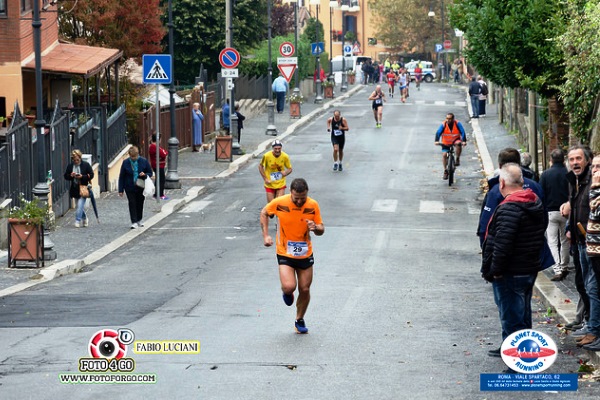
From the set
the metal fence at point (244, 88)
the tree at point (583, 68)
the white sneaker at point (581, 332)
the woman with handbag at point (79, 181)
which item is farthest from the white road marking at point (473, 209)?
the metal fence at point (244, 88)

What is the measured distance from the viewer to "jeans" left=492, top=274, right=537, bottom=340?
10984 mm

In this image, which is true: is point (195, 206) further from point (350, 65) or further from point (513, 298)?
point (350, 65)

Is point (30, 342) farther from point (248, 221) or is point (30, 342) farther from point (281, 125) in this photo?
A: point (281, 125)

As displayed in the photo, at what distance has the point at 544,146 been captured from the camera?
28.9 metres

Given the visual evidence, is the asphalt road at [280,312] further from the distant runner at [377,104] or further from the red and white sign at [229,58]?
the distant runner at [377,104]

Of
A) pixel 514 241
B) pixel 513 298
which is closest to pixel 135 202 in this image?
pixel 513 298

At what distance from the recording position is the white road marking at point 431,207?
1068 inches

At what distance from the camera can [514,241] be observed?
1080 cm

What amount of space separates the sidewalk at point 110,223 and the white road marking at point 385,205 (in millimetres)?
4555

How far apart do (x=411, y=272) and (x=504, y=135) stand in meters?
26.2

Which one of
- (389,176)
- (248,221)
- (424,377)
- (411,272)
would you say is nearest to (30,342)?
(424,377)

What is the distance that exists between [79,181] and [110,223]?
1261 millimetres

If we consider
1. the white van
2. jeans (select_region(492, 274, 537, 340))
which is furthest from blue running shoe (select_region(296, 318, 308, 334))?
the white van

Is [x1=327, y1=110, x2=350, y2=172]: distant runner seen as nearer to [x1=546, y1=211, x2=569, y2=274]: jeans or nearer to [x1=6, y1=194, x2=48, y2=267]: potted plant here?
[x1=6, y1=194, x2=48, y2=267]: potted plant
